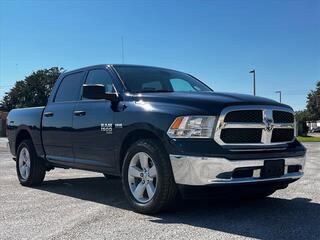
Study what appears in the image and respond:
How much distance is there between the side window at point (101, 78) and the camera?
6.99m

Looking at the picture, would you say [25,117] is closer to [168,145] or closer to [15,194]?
[15,194]

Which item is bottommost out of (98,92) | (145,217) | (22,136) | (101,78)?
(145,217)

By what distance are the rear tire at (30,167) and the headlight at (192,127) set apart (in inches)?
150

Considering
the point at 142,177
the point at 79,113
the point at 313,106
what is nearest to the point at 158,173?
the point at 142,177

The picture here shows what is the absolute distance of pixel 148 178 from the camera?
587 centimetres

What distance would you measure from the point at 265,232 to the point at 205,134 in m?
1.20

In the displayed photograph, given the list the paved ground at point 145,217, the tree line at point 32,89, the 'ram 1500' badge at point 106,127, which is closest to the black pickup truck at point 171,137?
the 'ram 1500' badge at point 106,127

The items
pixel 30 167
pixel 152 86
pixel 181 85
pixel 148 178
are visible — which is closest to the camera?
pixel 148 178

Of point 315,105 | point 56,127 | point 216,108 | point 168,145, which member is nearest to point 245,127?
point 216,108

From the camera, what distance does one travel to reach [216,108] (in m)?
5.49

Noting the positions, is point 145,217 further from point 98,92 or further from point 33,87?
point 33,87

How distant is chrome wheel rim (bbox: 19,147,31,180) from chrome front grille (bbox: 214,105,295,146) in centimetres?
444

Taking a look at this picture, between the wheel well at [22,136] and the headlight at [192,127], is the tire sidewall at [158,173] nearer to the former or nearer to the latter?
the headlight at [192,127]

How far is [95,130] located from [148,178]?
1306 millimetres
